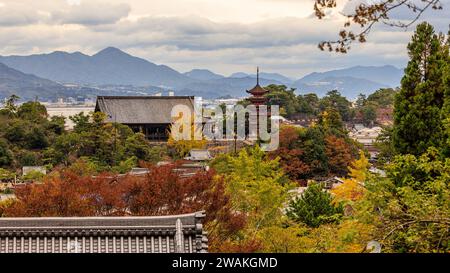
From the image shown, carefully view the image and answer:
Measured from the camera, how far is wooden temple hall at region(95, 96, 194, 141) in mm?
39781

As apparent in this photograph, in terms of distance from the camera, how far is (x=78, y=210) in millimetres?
14359

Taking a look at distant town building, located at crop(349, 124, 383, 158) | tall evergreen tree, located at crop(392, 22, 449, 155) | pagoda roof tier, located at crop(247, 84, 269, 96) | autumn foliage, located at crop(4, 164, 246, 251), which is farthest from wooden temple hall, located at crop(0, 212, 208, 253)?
distant town building, located at crop(349, 124, 383, 158)

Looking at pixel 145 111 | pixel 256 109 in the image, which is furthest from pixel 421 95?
pixel 145 111

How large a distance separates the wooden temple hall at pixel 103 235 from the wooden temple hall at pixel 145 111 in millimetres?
30407

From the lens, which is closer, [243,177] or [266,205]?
[266,205]

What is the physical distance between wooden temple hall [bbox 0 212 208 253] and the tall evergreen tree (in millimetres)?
8547

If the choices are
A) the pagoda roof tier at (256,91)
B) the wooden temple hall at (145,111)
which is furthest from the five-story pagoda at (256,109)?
the wooden temple hall at (145,111)

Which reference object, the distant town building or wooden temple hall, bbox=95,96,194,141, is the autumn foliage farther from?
the distant town building

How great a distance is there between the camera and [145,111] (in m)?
40.8

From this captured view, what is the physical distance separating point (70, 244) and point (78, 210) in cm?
575

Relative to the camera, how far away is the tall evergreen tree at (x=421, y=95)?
1560 centimetres

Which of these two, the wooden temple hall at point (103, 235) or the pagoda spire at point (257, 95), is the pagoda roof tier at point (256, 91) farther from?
the wooden temple hall at point (103, 235)

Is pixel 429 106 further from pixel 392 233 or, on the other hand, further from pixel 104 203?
pixel 392 233

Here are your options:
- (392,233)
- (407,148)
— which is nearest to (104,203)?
(407,148)
